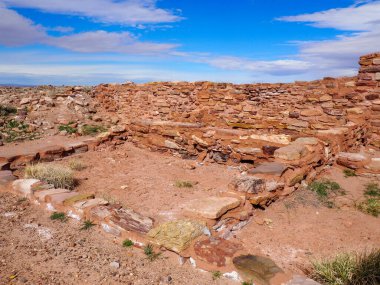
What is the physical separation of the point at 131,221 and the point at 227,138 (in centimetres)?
369

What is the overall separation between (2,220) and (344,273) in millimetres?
4277

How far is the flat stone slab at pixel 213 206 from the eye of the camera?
3.83 metres

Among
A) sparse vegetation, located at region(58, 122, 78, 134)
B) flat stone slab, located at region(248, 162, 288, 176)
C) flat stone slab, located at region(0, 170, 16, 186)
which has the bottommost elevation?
flat stone slab, located at region(0, 170, 16, 186)

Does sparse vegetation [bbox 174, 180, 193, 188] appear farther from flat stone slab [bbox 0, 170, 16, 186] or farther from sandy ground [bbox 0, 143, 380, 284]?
flat stone slab [bbox 0, 170, 16, 186]

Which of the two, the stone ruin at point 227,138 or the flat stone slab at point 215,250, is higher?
the stone ruin at point 227,138

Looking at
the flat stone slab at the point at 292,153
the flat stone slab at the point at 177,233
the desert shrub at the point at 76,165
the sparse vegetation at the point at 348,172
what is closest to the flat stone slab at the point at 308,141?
the flat stone slab at the point at 292,153

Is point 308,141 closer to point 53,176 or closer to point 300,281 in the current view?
point 300,281

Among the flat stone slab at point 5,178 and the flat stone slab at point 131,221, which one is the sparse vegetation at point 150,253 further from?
the flat stone slab at point 5,178

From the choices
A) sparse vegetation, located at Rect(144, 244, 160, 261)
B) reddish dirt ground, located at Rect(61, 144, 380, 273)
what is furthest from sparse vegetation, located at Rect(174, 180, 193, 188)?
sparse vegetation, located at Rect(144, 244, 160, 261)

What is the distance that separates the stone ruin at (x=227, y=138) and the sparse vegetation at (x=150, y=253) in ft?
0.31

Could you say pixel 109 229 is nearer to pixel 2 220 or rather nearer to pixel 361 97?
pixel 2 220

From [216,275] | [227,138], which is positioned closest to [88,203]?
[216,275]

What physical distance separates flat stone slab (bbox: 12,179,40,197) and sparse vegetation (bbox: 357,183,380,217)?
5.18 metres

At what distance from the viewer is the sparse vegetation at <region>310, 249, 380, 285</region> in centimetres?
271
